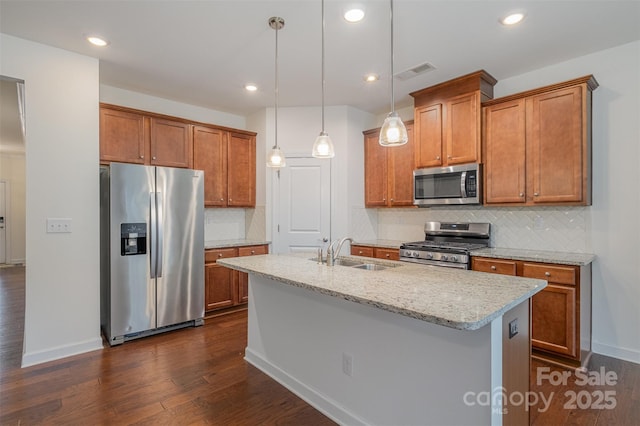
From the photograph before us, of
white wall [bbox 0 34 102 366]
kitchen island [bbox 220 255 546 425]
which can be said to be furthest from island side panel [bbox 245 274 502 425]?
white wall [bbox 0 34 102 366]

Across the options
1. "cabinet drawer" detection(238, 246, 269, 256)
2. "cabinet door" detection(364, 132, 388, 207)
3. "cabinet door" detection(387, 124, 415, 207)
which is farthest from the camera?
"cabinet door" detection(364, 132, 388, 207)

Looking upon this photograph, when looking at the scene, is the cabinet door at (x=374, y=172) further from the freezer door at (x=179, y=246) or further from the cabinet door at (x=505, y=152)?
the freezer door at (x=179, y=246)

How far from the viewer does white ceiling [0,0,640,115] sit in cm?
235

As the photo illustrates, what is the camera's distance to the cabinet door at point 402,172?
418 centimetres

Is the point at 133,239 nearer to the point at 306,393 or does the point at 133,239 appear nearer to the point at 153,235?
the point at 153,235

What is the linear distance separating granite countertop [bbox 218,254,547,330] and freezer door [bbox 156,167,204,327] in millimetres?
1376

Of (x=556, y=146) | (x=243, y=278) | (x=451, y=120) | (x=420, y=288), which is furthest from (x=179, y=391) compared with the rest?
(x=556, y=146)

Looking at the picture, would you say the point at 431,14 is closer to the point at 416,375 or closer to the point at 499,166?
the point at 499,166

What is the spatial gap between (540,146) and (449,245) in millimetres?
1274

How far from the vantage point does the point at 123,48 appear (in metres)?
2.93

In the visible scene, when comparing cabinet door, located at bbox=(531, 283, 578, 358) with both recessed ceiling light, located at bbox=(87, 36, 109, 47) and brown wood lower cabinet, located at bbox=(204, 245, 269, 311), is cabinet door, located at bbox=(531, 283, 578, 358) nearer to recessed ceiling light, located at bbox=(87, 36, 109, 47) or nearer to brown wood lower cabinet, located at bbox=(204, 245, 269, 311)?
brown wood lower cabinet, located at bbox=(204, 245, 269, 311)

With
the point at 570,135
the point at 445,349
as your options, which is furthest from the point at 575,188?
the point at 445,349

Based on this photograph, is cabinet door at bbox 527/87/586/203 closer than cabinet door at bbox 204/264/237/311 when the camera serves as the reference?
Yes

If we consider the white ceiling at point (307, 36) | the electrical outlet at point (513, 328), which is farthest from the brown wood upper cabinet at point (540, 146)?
the electrical outlet at point (513, 328)
